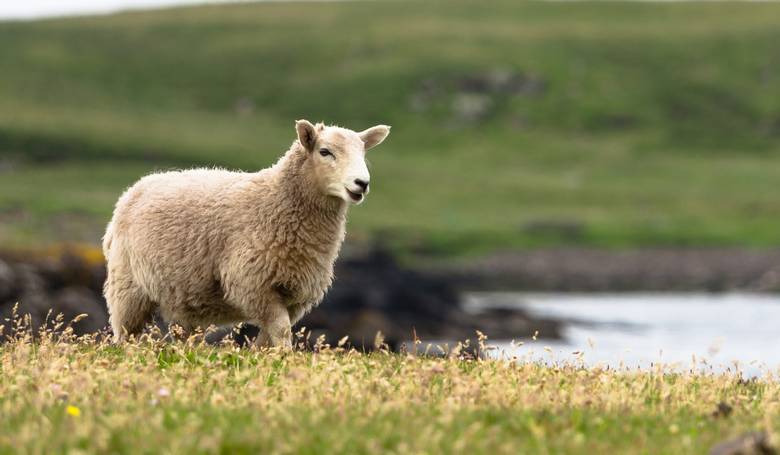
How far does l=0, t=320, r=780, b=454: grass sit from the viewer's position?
7145 mm

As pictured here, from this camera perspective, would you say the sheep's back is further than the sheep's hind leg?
No

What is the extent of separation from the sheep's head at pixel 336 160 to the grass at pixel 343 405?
2075 mm

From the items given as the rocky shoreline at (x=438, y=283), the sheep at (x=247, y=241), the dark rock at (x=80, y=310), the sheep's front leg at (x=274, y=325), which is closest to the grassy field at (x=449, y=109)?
the rocky shoreline at (x=438, y=283)

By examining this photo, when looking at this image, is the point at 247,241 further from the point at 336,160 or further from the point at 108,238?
the point at 108,238

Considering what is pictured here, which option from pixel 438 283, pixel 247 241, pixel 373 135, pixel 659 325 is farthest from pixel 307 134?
pixel 438 283

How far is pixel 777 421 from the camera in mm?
8344

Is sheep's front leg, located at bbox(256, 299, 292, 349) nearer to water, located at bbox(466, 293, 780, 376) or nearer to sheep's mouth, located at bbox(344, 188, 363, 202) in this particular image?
sheep's mouth, located at bbox(344, 188, 363, 202)

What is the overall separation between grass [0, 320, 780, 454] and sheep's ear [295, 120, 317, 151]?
2.84 meters

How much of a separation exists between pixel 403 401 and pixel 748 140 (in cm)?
13048

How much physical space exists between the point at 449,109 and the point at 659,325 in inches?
3661

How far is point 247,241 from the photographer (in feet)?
42.0

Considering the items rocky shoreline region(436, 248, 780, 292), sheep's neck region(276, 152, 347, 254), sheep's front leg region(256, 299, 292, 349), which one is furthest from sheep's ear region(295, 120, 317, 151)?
rocky shoreline region(436, 248, 780, 292)

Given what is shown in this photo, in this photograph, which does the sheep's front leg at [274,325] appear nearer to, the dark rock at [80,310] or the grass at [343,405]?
the grass at [343,405]

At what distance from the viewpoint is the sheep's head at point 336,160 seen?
41.0 feet
